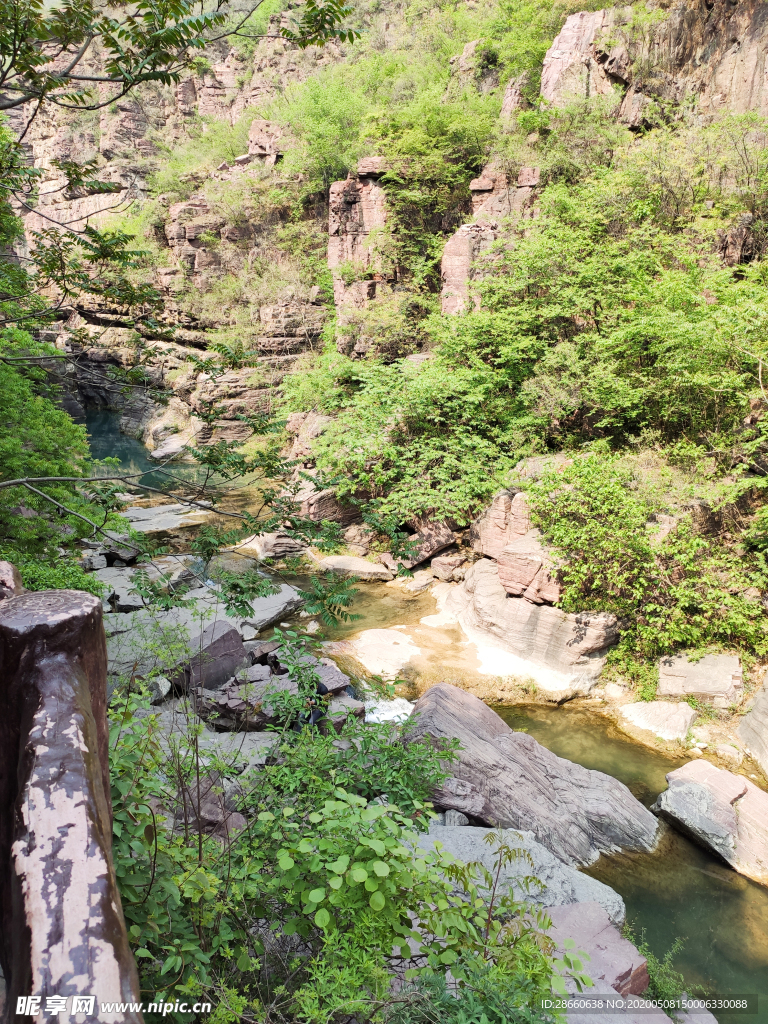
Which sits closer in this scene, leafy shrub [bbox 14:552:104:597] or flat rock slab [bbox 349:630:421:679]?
leafy shrub [bbox 14:552:104:597]

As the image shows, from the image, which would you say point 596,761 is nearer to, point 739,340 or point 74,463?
point 739,340

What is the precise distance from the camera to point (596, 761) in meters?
7.61

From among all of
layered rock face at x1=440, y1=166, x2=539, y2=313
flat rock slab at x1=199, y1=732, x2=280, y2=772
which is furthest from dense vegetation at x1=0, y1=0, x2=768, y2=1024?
flat rock slab at x1=199, y1=732, x2=280, y2=772

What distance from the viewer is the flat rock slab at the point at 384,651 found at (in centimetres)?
934

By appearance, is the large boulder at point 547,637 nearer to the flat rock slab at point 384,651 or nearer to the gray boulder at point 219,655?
the flat rock slab at point 384,651

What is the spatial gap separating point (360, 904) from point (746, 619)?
8.52m

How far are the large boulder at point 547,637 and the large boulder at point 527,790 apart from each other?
233cm

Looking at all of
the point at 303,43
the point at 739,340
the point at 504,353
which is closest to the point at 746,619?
the point at 739,340

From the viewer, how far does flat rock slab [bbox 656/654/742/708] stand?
26.8 ft

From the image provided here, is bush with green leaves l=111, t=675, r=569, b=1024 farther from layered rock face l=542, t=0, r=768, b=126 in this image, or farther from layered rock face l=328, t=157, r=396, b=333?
layered rock face l=328, t=157, r=396, b=333

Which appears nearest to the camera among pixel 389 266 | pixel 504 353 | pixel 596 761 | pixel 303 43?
pixel 303 43

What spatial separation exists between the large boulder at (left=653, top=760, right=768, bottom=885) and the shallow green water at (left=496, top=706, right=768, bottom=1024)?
0.18m

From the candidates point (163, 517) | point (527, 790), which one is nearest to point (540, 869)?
point (527, 790)

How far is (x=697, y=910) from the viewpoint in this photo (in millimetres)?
5500
